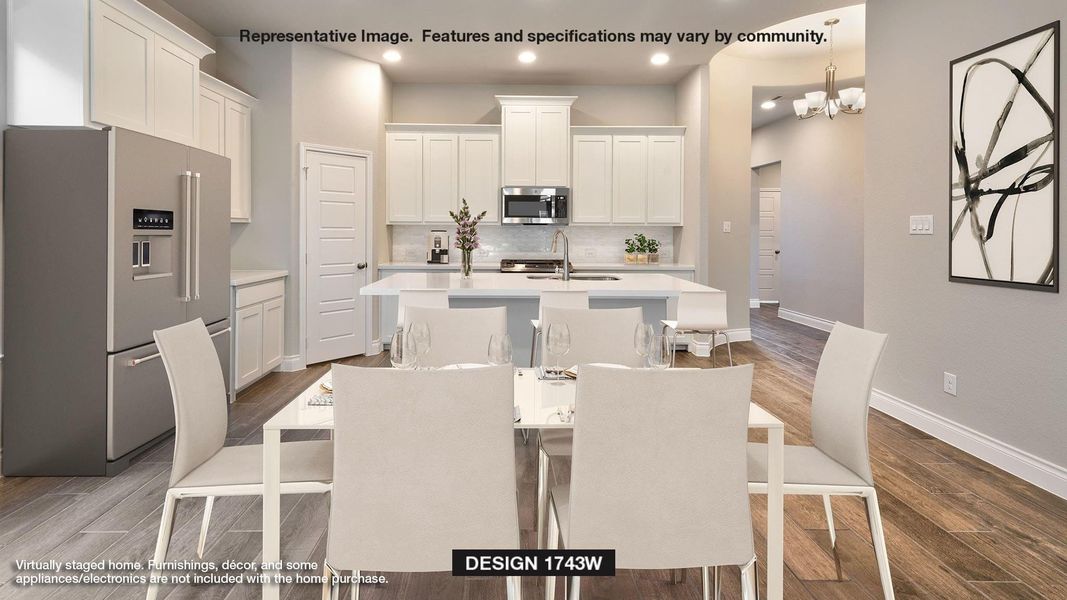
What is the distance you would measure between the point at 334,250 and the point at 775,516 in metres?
5.04

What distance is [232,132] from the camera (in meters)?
5.27

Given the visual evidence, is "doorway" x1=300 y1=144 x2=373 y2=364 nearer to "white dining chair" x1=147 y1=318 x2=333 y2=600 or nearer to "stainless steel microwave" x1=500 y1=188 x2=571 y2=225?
"stainless steel microwave" x1=500 y1=188 x2=571 y2=225

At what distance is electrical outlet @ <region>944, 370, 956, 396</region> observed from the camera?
3684 mm

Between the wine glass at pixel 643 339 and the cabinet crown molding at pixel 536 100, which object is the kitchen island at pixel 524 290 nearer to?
the wine glass at pixel 643 339

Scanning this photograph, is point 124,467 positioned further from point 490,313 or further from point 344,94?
point 344,94

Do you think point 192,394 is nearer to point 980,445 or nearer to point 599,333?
point 599,333

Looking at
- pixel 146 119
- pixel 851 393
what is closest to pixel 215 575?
pixel 851 393

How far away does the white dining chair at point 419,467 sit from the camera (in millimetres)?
1423

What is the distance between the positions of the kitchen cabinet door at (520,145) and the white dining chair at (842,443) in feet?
16.2

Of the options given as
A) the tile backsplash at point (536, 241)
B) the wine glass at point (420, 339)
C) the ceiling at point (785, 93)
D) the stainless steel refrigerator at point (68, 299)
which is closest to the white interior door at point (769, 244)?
the ceiling at point (785, 93)

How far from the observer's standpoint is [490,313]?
2852 mm

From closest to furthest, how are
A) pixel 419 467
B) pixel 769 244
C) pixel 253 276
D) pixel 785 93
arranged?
pixel 419 467 → pixel 253 276 → pixel 785 93 → pixel 769 244

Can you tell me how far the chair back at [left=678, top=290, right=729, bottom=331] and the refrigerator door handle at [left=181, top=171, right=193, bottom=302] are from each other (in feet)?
10.1

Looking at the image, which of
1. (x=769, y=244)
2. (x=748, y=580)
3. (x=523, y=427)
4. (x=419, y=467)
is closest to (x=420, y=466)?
(x=419, y=467)
